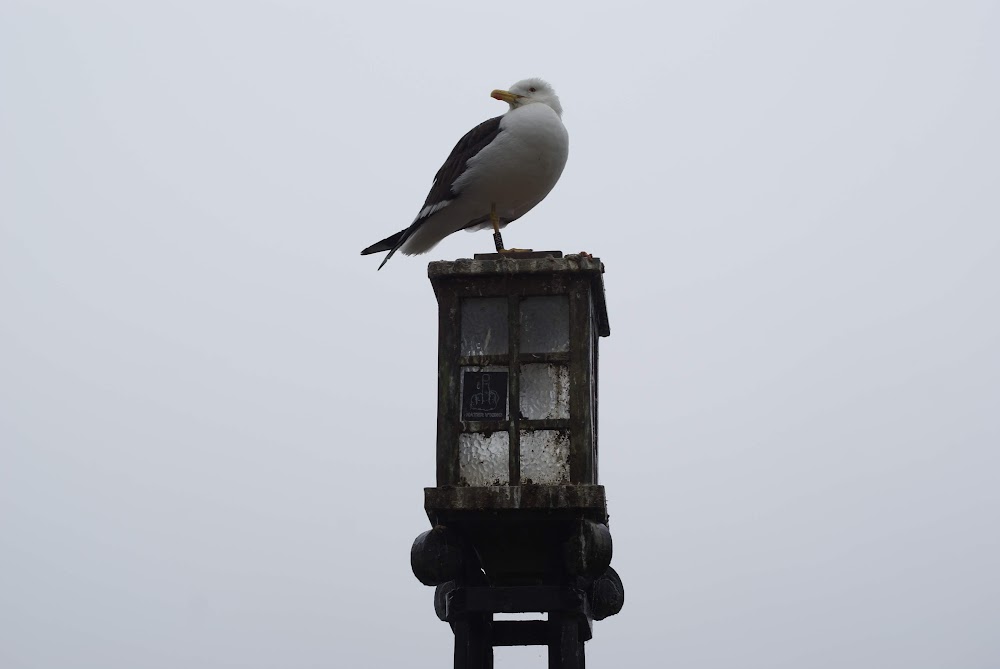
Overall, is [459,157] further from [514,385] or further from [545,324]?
[514,385]

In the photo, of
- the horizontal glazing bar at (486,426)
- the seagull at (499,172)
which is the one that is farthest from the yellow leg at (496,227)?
the horizontal glazing bar at (486,426)

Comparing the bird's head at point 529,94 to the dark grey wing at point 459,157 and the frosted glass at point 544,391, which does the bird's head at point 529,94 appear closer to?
the dark grey wing at point 459,157

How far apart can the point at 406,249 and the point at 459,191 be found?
603 millimetres

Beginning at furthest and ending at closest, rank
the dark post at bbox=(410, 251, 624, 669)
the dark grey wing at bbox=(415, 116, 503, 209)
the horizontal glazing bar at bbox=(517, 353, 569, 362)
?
the dark grey wing at bbox=(415, 116, 503, 209), the horizontal glazing bar at bbox=(517, 353, 569, 362), the dark post at bbox=(410, 251, 624, 669)

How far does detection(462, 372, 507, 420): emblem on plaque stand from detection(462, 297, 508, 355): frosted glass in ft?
0.45

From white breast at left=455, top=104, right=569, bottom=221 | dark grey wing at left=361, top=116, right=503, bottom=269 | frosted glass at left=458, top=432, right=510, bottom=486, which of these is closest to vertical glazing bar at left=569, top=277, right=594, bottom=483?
frosted glass at left=458, top=432, right=510, bottom=486

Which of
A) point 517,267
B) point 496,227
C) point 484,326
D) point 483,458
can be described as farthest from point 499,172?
point 483,458

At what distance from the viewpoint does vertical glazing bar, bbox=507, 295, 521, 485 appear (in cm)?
583

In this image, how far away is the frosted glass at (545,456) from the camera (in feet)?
19.1

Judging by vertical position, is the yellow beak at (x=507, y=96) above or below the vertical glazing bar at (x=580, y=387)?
above

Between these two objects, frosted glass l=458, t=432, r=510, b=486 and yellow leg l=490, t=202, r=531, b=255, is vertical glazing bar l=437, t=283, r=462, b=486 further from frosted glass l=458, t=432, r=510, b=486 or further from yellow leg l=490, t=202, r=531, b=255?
yellow leg l=490, t=202, r=531, b=255

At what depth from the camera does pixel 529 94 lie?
24.3ft

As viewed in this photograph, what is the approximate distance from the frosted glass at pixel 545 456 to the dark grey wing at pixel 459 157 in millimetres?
1889

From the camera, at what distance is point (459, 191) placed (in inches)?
278
